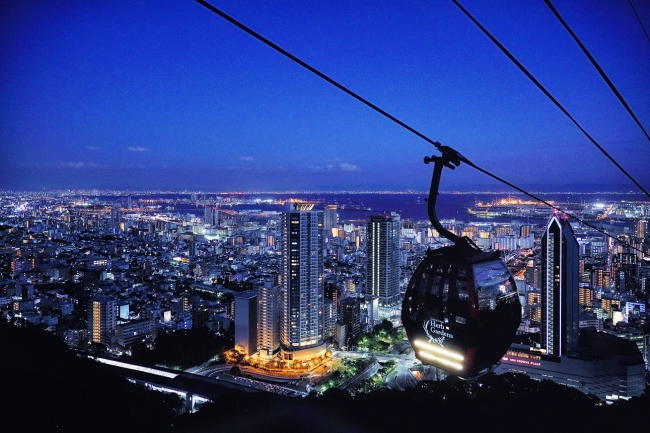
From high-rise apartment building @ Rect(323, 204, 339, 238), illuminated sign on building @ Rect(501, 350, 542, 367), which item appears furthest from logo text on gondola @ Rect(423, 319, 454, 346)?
high-rise apartment building @ Rect(323, 204, 339, 238)

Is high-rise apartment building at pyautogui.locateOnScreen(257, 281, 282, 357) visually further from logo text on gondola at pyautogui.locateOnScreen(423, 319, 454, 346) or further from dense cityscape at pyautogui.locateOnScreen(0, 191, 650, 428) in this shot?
logo text on gondola at pyautogui.locateOnScreen(423, 319, 454, 346)

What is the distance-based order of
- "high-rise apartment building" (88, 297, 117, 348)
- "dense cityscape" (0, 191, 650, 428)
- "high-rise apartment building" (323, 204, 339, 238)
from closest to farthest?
"dense cityscape" (0, 191, 650, 428) < "high-rise apartment building" (88, 297, 117, 348) < "high-rise apartment building" (323, 204, 339, 238)

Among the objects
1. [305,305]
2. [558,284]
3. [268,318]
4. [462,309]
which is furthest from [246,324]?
[462,309]

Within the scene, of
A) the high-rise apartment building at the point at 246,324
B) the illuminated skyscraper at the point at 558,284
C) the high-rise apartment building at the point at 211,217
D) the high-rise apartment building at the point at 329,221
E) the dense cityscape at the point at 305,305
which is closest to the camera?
the dense cityscape at the point at 305,305

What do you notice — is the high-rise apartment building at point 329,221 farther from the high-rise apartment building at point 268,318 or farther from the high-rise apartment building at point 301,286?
the high-rise apartment building at point 268,318

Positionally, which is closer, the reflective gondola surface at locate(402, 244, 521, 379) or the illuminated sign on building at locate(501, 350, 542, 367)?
the reflective gondola surface at locate(402, 244, 521, 379)

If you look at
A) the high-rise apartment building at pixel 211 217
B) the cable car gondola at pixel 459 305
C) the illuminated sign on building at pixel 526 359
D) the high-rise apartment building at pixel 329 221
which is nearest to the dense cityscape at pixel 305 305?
the illuminated sign on building at pixel 526 359
